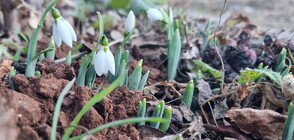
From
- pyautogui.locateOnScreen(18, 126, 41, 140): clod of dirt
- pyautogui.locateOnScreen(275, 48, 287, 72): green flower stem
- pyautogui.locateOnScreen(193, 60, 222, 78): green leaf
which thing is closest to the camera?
pyautogui.locateOnScreen(18, 126, 41, 140): clod of dirt

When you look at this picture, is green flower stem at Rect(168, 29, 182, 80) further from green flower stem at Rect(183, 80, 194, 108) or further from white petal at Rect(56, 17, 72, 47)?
white petal at Rect(56, 17, 72, 47)

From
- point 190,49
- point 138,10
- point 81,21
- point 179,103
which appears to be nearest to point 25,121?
point 179,103

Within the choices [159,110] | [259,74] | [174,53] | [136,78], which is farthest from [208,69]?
[159,110]

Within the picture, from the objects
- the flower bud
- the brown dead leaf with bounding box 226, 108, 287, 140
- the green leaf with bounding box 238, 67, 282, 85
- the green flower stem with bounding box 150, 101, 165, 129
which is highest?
the flower bud

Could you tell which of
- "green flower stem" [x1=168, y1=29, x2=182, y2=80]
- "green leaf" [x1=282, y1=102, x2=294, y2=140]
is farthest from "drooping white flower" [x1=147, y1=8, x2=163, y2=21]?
"green leaf" [x1=282, y1=102, x2=294, y2=140]

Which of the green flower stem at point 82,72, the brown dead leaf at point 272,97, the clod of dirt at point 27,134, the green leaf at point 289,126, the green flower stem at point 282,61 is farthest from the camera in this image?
the green flower stem at point 282,61

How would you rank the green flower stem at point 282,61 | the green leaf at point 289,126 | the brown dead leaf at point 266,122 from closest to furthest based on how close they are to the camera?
the green leaf at point 289,126
the brown dead leaf at point 266,122
the green flower stem at point 282,61

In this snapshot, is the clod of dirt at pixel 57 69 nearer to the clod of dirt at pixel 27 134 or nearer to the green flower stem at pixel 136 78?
the green flower stem at pixel 136 78

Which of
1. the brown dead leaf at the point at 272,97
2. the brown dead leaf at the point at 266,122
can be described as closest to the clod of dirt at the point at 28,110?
the brown dead leaf at the point at 266,122

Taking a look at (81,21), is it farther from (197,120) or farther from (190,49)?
(197,120)

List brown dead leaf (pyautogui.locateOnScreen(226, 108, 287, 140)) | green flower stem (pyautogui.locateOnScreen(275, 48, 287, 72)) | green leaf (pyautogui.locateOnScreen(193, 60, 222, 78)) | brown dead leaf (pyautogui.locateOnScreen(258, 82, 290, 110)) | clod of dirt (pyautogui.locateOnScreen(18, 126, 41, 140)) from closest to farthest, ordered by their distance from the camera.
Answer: clod of dirt (pyautogui.locateOnScreen(18, 126, 41, 140))
brown dead leaf (pyautogui.locateOnScreen(226, 108, 287, 140))
brown dead leaf (pyautogui.locateOnScreen(258, 82, 290, 110))
green flower stem (pyautogui.locateOnScreen(275, 48, 287, 72))
green leaf (pyautogui.locateOnScreen(193, 60, 222, 78))

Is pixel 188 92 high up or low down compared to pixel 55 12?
down

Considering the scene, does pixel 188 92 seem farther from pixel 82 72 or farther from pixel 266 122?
pixel 82 72
